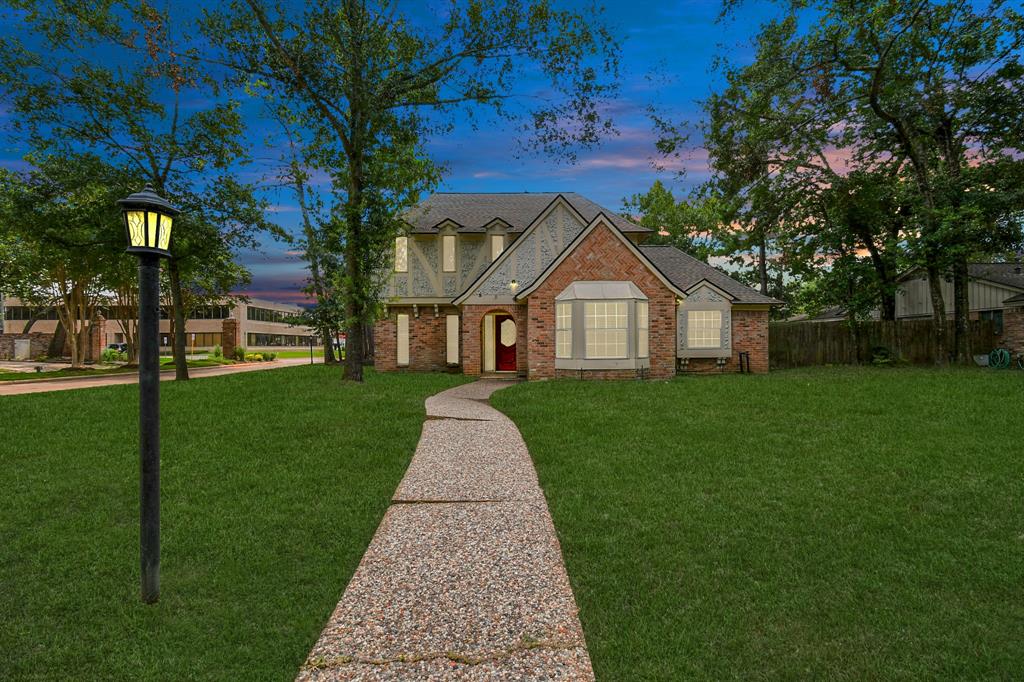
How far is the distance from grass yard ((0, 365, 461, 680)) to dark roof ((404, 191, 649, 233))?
1438cm

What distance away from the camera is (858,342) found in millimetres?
24109

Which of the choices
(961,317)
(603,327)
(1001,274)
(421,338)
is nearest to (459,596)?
(603,327)

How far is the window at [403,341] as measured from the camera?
23203 millimetres

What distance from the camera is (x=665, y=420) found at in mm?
10141

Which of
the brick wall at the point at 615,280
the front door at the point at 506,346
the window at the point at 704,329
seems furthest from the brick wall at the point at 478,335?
the window at the point at 704,329

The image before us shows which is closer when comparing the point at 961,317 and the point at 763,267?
the point at 961,317

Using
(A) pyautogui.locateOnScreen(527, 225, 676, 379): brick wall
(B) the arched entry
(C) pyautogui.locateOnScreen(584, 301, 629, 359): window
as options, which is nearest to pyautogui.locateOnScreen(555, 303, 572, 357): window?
(A) pyautogui.locateOnScreen(527, 225, 676, 379): brick wall

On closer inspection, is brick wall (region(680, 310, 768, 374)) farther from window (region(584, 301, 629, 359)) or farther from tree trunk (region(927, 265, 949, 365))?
tree trunk (region(927, 265, 949, 365))

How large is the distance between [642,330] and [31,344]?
5220 cm

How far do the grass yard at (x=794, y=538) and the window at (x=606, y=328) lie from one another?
6.73 meters

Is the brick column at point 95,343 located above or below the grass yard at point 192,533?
above

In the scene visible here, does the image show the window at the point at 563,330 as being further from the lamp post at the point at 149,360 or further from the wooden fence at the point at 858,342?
the lamp post at the point at 149,360

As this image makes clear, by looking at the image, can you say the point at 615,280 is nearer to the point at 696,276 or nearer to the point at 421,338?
the point at 696,276

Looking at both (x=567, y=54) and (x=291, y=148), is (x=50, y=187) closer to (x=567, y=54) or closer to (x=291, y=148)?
(x=291, y=148)
